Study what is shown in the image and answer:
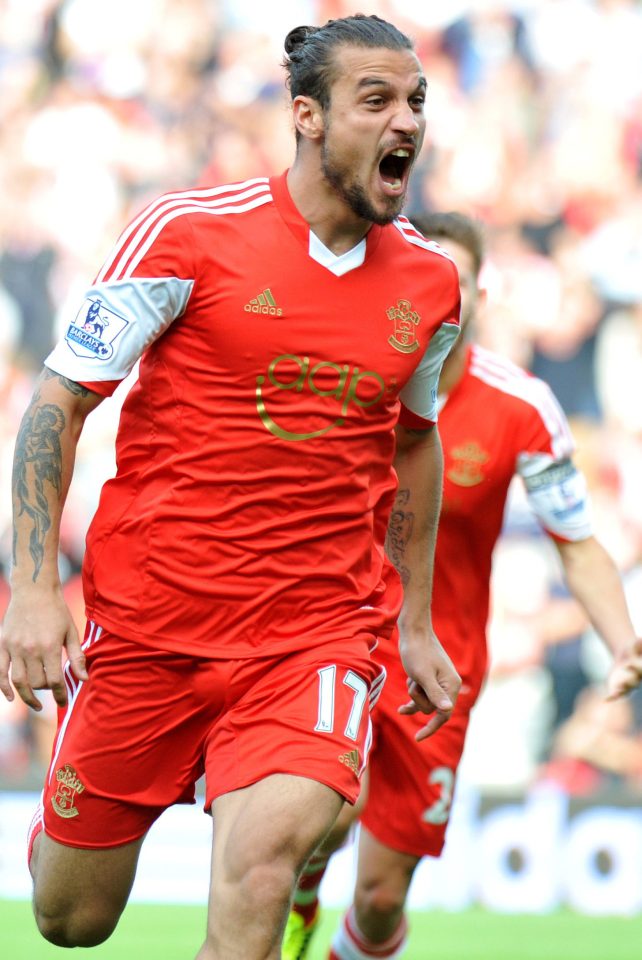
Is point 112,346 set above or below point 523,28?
above

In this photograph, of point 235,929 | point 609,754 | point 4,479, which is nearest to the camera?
point 235,929

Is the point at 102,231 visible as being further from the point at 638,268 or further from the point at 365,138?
the point at 365,138

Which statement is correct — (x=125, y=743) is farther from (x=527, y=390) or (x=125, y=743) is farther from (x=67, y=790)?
(x=527, y=390)

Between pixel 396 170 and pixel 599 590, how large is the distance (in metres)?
2.09

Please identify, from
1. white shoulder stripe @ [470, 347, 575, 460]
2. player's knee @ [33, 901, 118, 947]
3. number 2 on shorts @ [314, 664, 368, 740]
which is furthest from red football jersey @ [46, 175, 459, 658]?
white shoulder stripe @ [470, 347, 575, 460]

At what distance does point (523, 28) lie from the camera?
10.8 metres

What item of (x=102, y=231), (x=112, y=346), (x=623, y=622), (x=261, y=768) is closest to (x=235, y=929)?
(x=261, y=768)

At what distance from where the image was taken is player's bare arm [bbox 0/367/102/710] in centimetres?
365

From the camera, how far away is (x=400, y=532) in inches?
181

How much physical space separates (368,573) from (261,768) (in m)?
0.67

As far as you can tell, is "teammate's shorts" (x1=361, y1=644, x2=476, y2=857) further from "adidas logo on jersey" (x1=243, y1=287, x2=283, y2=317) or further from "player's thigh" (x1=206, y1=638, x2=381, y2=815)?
"adidas logo on jersey" (x1=243, y1=287, x2=283, y2=317)

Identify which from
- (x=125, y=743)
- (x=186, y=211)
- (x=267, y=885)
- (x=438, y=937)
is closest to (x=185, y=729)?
(x=125, y=743)

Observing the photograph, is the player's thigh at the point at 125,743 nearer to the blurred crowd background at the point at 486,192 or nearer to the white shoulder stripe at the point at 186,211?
the white shoulder stripe at the point at 186,211

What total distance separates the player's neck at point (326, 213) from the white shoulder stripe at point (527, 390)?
67.2 inches
